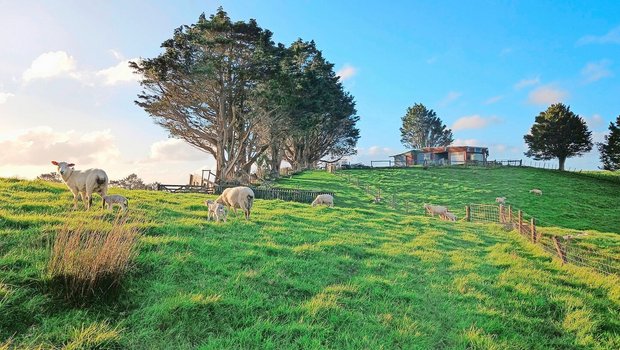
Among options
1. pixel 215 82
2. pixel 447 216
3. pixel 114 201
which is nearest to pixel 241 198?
pixel 114 201

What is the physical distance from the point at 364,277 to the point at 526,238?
11.5m

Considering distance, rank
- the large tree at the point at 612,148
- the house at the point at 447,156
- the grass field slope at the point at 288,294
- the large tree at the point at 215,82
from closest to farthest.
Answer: the grass field slope at the point at 288,294, the large tree at the point at 215,82, the large tree at the point at 612,148, the house at the point at 447,156

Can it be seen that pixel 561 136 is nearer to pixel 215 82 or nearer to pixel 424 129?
pixel 424 129

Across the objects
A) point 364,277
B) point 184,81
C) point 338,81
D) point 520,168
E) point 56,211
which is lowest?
point 364,277

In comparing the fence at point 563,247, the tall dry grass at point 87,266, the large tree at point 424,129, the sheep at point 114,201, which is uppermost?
the large tree at point 424,129

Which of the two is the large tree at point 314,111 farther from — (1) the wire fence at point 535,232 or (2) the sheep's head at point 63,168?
(2) the sheep's head at point 63,168

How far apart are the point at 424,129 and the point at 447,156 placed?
19.8 metres

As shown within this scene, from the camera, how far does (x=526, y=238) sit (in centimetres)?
1609

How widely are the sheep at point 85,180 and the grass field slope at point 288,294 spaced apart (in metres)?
0.63

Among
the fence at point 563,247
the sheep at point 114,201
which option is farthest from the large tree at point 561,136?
the sheep at point 114,201

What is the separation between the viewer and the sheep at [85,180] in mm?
11320

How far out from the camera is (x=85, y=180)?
11555 millimetres

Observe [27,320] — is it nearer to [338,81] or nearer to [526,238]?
[526,238]

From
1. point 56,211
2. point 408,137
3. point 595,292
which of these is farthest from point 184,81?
point 408,137
